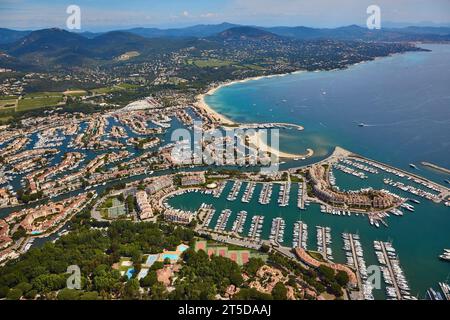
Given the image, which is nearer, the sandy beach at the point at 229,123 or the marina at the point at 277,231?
the marina at the point at 277,231

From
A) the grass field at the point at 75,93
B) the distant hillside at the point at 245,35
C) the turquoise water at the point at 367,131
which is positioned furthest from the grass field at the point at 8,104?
the distant hillside at the point at 245,35

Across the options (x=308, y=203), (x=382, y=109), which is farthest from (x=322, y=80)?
(x=308, y=203)

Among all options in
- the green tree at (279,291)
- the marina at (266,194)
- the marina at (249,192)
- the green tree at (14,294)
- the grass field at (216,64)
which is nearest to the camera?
the green tree at (279,291)

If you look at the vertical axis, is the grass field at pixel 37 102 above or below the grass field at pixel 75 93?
below

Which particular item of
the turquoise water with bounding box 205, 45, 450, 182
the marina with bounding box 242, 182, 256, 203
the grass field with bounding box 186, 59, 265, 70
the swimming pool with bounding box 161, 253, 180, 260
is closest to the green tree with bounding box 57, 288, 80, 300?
the swimming pool with bounding box 161, 253, 180, 260

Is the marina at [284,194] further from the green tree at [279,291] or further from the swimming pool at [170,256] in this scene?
the green tree at [279,291]

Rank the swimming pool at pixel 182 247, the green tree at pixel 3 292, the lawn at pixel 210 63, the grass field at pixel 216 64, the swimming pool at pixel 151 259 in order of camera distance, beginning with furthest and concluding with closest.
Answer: the lawn at pixel 210 63 → the grass field at pixel 216 64 → the swimming pool at pixel 182 247 → the swimming pool at pixel 151 259 → the green tree at pixel 3 292

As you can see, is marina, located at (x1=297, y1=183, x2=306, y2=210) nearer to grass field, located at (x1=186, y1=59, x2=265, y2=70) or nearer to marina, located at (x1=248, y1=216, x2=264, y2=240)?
marina, located at (x1=248, y1=216, x2=264, y2=240)

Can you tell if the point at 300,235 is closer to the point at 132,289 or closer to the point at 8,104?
the point at 132,289

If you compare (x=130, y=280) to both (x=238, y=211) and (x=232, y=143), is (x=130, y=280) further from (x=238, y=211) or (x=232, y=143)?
(x=232, y=143)
